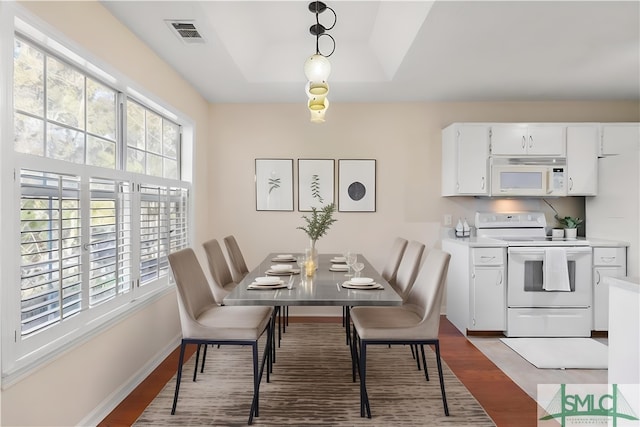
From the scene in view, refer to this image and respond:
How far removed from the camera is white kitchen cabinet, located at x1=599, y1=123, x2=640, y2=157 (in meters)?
3.96

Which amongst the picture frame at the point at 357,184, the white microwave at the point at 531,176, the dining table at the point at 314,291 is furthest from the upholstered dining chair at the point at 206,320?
the white microwave at the point at 531,176

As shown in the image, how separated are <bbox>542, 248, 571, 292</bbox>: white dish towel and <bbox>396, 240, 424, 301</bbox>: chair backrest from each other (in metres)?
1.48

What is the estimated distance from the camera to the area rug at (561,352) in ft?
9.98

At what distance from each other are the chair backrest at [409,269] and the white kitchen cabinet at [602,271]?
6.57 feet

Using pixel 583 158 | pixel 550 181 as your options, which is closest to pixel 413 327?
pixel 550 181

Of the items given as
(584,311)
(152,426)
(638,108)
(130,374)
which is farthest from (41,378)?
(638,108)

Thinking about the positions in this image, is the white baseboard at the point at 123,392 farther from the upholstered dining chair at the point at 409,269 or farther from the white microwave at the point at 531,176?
the white microwave at the point at 531,176

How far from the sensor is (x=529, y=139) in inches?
157

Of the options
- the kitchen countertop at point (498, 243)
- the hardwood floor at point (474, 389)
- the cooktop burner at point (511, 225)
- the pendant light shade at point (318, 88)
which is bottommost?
the hardwood floor at point (474, 389)

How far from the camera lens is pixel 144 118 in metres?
3.08

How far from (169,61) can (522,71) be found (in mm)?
3070

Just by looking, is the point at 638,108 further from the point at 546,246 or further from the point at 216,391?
the point at 216,391

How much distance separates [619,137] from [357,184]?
277 centimetres

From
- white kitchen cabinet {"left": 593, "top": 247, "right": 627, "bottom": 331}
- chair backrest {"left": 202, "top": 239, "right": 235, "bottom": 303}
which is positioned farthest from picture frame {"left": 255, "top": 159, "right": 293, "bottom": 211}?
white kitchen cabinet {"left": 593, "top": 247, "right": 627, "bottom": 331}
